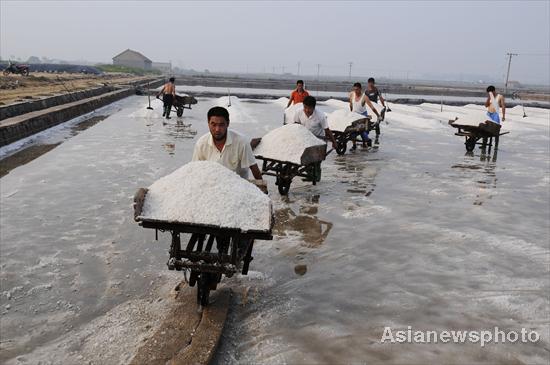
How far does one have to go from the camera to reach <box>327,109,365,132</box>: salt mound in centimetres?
1056

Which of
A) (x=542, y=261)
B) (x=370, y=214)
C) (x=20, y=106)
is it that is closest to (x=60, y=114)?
(x=20, y=106)

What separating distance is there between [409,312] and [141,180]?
554 cm

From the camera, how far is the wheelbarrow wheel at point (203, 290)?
356cm

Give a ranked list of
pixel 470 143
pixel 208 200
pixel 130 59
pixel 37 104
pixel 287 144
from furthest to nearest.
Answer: pixel 130 59 → pixel 37 104 → pixel 470 143 → pixel 287 144 → pixel 208 200

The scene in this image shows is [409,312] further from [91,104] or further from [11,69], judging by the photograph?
[11,69]

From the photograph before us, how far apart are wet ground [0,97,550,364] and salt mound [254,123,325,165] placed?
2.48 feet

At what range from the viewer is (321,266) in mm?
4758

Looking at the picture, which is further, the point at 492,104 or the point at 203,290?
the point at 492,104

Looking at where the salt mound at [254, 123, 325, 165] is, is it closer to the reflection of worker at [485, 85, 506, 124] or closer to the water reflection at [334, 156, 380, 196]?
the water reflection at [334, 156, 380, 196]

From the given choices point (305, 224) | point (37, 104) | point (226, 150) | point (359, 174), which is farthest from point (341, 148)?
point (37, 104)

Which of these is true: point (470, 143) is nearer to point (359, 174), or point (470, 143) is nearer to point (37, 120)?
point (359, 174)

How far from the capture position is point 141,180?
315 inches

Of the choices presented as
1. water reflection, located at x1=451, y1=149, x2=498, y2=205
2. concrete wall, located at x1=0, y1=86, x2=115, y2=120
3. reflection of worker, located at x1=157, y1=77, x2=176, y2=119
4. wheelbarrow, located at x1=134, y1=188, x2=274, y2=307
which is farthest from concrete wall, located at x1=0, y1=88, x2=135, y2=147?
water reflection, located at x1=451, y1=149, x2=498, y2=205

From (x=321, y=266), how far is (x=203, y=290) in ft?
5.12
